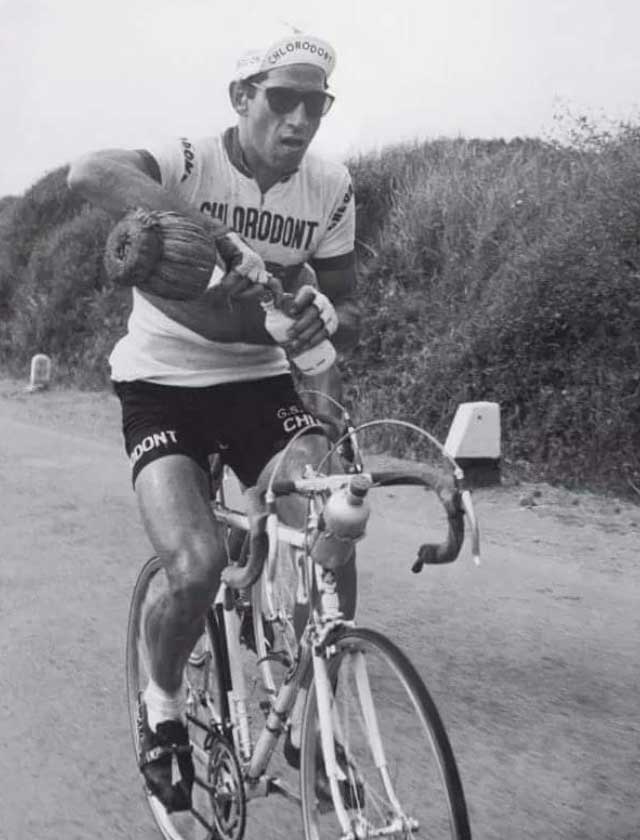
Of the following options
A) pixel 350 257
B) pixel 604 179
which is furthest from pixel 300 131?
pixel 604 179

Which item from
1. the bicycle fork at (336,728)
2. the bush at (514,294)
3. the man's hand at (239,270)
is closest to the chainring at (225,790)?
the bicycle fork at (336,728)

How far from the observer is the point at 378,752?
2582 mm

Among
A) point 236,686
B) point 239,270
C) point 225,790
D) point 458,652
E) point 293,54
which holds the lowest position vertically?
point 458,652

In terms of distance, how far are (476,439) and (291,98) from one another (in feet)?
19.5

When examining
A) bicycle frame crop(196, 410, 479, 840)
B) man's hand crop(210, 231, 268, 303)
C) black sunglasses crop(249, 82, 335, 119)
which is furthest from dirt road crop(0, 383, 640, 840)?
black sunglasses crop(249, 82, 335, 119)

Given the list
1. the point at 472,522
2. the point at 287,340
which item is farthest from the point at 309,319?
the point at 472,522

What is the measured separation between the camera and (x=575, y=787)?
3795 millimetres

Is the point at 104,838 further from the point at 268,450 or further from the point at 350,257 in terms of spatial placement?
the point at 350,257

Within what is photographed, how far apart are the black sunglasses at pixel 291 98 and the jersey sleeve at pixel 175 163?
11.0 inches

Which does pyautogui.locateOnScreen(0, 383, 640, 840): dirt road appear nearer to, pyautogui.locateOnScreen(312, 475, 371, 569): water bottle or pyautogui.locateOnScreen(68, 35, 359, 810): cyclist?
pyautogui.locateOnScreen(68, 35, 359, 810): cyclist

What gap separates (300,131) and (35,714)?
8.07 ft

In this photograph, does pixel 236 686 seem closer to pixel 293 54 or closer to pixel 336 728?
pixel 336 728

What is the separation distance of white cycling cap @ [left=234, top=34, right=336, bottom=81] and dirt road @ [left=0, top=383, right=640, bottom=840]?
85.4 inches

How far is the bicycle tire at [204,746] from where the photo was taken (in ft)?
10.3
